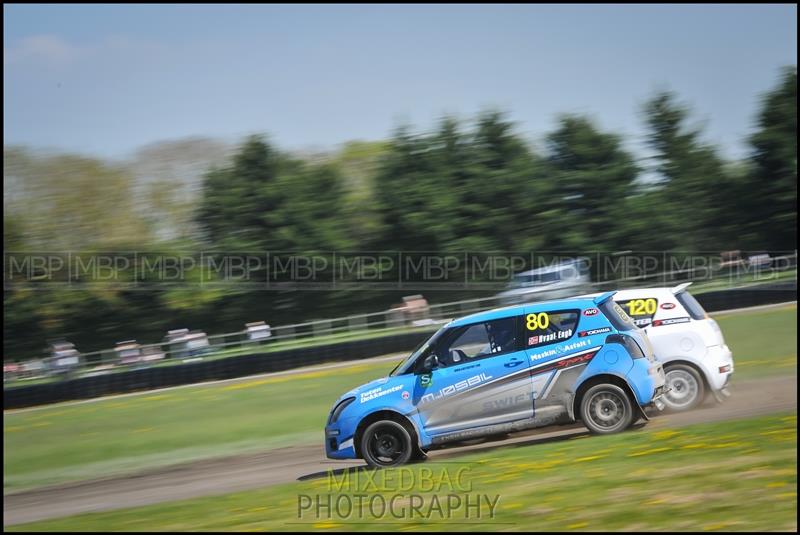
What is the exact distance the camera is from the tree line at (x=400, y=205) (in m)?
40.0

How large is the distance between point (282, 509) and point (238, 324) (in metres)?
32.9

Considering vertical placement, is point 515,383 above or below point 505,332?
below

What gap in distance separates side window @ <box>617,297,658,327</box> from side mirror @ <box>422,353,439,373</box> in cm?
331

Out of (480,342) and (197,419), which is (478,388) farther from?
(197,419)

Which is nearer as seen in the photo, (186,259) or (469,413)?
(469,413)

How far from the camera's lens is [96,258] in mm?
40250

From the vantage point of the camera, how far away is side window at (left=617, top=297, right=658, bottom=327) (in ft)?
37.8

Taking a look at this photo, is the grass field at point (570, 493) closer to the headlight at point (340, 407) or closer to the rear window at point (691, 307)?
the headlight at point (340, 407)

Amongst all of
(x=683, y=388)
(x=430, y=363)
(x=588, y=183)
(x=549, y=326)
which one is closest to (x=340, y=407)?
(x=430, y=363)

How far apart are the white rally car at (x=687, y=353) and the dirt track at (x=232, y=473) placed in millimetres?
292

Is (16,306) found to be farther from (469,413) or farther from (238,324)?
(469,413)

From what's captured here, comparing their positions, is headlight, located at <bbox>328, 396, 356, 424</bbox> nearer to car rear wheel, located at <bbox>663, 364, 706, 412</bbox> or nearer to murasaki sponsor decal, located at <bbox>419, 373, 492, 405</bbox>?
murasaki sponsor decal, located at <bbox>419, 373, 492, 405</bbox>

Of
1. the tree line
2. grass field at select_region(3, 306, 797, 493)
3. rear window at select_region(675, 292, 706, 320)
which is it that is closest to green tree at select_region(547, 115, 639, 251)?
the tree line

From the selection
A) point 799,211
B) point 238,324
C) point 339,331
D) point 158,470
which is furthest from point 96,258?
point 799,211
